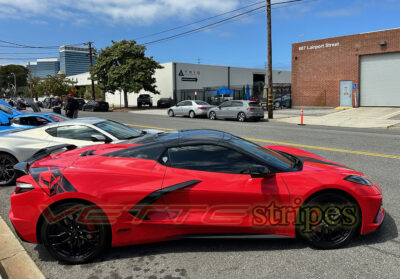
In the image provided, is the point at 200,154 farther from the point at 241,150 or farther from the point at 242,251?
the point at 242,251

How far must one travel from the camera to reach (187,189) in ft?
10.7

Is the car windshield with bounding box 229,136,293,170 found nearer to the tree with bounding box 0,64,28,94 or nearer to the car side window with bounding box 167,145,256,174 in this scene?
the car side window with bounding box 167,145,256,174

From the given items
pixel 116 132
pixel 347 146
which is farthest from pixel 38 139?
pixel 347 146

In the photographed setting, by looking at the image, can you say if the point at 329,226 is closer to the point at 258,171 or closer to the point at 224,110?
the point at 258,171

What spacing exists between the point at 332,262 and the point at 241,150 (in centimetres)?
144

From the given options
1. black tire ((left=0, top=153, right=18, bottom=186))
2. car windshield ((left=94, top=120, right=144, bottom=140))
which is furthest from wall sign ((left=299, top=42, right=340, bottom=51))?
black tire ((left=0, top=153, right=18, bottom=186))

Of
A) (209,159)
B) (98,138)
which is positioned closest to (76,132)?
(98,138)

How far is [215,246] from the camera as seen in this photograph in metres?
3.59

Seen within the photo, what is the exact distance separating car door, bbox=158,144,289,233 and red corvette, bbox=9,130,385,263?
10mm

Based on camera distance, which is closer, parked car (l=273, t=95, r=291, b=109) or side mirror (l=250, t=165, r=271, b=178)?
side mirror (l=250, t=165, r=271, b=178)

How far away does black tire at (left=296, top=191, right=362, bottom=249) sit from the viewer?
335 centimetres

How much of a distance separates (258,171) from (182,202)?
839mm

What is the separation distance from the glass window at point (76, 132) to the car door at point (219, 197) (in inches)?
145

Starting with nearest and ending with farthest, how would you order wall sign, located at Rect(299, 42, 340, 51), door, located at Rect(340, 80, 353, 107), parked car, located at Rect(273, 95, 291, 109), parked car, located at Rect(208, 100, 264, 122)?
parked car, located at Rect(208, 100, 264, 122)
door, located at Rect(340, 80, 353, 107)
wall sign, located at Rect(299, 42, 340, 51)
parked car, located at Rect(273, 95, 291, 109)
